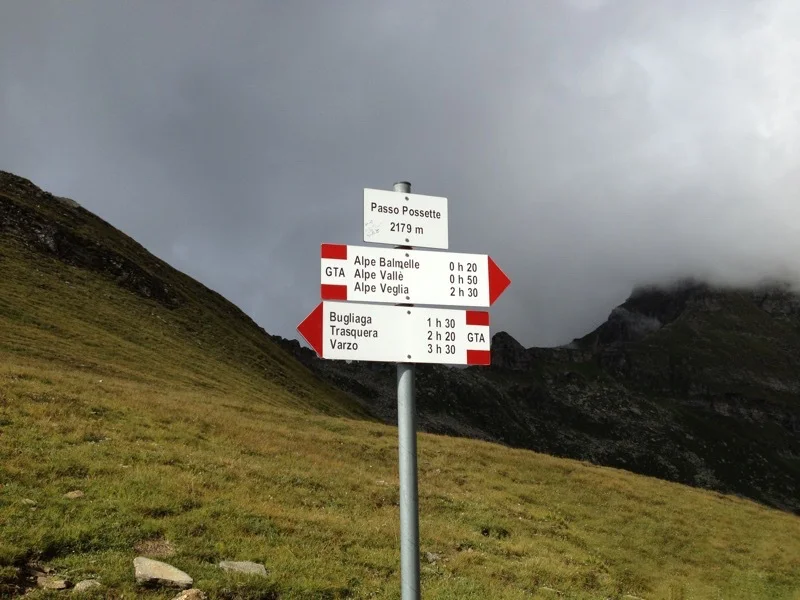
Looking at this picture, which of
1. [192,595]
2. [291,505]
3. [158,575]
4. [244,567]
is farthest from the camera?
[291,505]

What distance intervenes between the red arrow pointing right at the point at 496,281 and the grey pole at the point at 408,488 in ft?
4.18

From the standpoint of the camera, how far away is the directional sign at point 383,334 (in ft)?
18.9

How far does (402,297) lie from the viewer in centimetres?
593

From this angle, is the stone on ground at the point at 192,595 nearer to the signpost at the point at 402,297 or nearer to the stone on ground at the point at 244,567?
the stone on ground at the point at 244,567

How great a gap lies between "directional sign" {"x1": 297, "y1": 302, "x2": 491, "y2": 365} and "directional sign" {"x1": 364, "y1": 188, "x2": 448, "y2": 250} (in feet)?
2.29

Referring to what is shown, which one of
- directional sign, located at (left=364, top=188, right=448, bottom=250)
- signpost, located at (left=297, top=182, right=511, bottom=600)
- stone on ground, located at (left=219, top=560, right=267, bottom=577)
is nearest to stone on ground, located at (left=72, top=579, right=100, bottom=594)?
stone on ground, located at (left=219, top=560, right=267, bottom=577)

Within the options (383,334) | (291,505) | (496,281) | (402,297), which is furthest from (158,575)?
(496,281)

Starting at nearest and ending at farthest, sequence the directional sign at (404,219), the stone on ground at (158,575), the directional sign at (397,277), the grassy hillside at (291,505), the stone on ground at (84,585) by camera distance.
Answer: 1. the directional sign at (397,277)
2. the directional sign at (404,219)
3. the stone on ground at (84,585)
4. the stone on ground at (158,575)
5. the grassy hillside at (291,505)

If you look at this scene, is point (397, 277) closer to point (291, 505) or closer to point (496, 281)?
point (496, 281)

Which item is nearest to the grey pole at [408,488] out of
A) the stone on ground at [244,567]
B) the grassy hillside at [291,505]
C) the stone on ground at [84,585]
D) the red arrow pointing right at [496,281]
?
the red arrow pointing right at [496,281]

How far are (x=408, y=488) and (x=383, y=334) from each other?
1438 millimetres

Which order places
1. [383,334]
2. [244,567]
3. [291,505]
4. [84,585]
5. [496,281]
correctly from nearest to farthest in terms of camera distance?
[383,334], [496,281], [84,585], [244,567], [291,505]

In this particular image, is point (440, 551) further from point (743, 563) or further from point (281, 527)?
point (743, 563)

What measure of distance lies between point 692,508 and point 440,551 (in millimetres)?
25166
